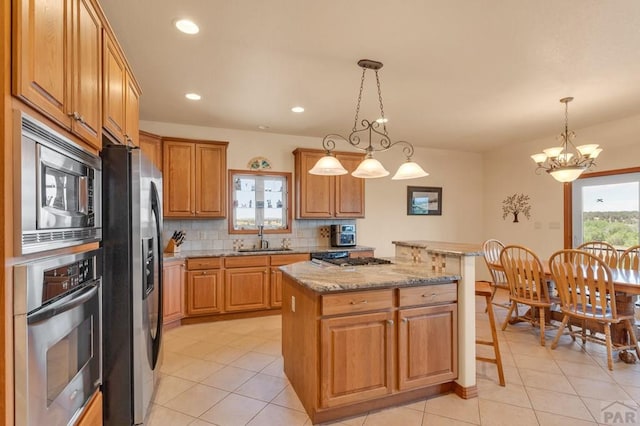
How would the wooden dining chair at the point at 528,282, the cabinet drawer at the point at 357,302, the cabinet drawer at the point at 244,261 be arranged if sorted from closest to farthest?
1. the cabinet drawer at the point at 357,302
2. the wooden dining chair at the point at 528,282
3. the cabinet drawer at the point at 244,261

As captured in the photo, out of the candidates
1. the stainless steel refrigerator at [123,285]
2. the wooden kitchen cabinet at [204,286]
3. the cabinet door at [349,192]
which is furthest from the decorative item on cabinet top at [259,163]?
the stainless steel refrigerator at [123,285]

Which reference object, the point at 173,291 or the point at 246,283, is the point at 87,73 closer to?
the point at 173,291

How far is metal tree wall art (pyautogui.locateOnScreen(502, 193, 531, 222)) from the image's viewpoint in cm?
564

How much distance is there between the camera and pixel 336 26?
2213mm

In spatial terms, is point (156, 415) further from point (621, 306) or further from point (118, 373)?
point (621, 306)

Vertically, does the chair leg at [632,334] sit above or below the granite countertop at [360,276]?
below

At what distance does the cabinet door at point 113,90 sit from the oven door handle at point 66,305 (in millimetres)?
876

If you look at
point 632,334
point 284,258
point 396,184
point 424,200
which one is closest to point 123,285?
point 284,258

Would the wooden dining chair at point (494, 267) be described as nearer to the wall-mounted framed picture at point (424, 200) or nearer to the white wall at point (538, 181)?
the white wall at point (538, 181)

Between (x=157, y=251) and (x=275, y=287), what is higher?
(x=157, y=251)

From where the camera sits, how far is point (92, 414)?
1385 mm

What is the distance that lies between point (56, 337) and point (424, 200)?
19.0 feet

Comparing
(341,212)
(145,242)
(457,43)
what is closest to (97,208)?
(145,242)

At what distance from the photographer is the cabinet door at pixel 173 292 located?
146 inches
